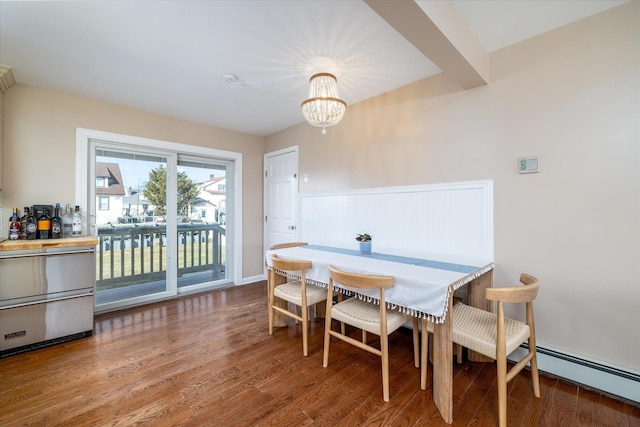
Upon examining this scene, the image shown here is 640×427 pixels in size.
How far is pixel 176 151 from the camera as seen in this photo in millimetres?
3654

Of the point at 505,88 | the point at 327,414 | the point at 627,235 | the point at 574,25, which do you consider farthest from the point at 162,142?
the point at 627,235

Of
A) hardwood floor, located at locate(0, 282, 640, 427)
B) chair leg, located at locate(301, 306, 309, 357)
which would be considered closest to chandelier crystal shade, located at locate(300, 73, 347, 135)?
chair leg, located at locate(301, 306, 309, 357)

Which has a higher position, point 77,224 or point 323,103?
point 323,103

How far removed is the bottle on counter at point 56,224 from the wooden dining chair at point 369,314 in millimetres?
2942

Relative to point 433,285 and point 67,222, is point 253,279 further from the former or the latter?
point 433,285

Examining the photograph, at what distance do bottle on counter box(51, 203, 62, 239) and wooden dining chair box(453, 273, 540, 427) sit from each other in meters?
3.80

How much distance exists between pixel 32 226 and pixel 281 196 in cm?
284

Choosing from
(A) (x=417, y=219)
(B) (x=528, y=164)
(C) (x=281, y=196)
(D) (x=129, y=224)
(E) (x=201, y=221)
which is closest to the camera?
(B) (x=528, y=164)

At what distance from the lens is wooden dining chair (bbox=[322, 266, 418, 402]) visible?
66.5 inches

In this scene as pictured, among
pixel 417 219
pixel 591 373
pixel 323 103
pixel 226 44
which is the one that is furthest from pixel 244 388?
pixel 226 44

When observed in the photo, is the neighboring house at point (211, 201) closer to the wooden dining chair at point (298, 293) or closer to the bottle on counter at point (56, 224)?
the bottle on counter at point (56, 224)

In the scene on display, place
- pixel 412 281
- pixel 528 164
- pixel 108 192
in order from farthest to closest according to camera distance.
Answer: pixel 108 192, pixel 528 164, pixel 412 281

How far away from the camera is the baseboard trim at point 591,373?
65.3 inches

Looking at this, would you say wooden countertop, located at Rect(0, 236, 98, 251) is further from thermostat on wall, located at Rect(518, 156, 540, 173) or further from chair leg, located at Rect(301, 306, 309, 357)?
thermostat on wall, located at Rect(518, 156, 540, 173)
